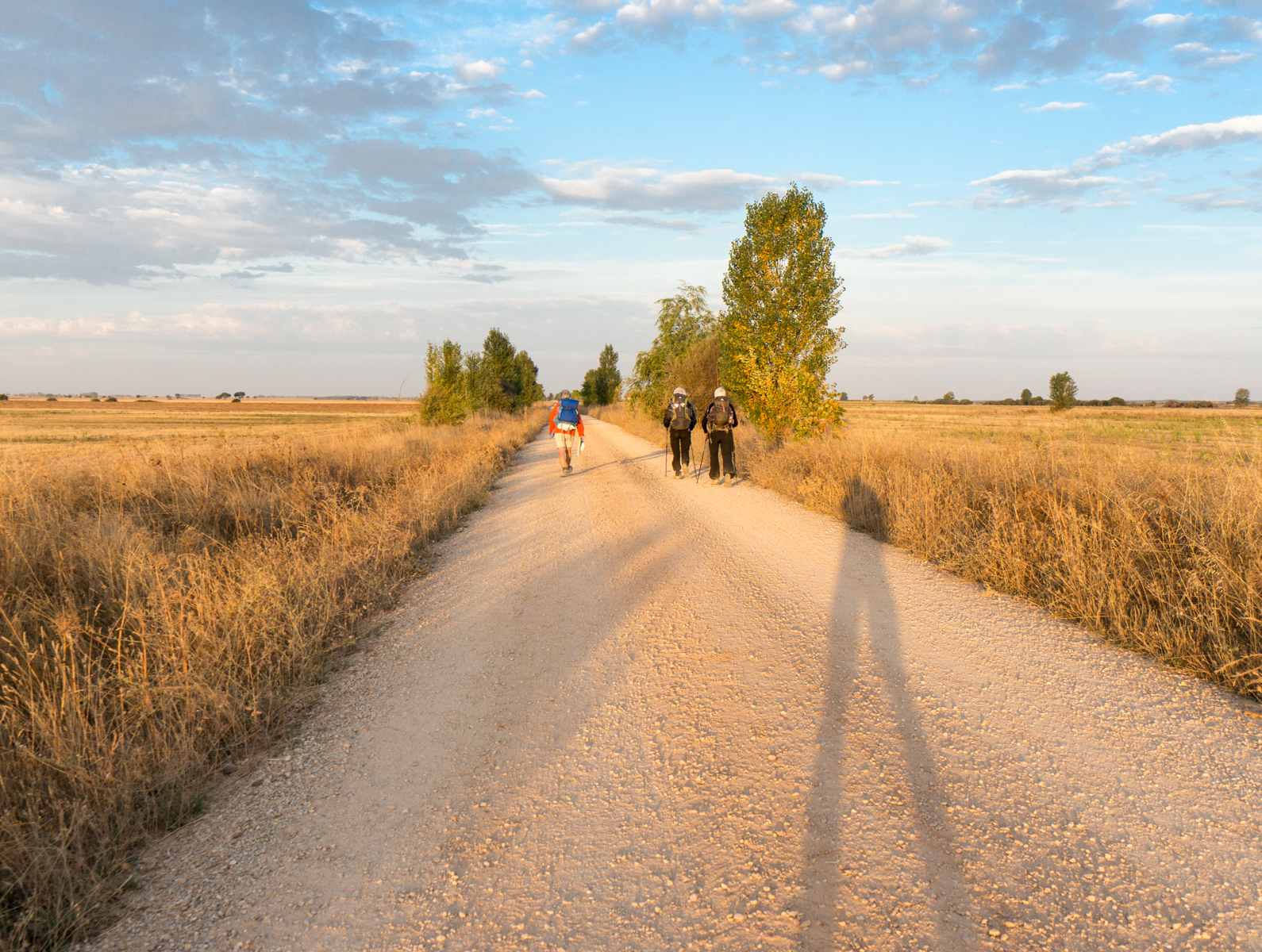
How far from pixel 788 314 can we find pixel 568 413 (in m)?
6.30

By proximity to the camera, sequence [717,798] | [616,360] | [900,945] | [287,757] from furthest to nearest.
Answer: [616,360]
[287,757]
[717,798]
[900,945]

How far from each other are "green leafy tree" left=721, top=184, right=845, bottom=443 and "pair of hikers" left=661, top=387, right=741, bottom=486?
1.86 meters

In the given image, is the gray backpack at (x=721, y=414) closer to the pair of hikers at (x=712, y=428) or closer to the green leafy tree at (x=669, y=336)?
the pair of hikers at (x=712, y=428)

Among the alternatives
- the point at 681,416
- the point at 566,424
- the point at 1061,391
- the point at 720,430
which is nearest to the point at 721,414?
the point at 720,430

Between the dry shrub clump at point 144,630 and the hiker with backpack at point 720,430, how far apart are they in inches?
247

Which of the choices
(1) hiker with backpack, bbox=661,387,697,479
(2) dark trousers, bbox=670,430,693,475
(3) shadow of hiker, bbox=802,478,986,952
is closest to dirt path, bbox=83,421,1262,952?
(3) shadow of hiker, bbox=802,478,986,952

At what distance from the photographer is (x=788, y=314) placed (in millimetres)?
15922

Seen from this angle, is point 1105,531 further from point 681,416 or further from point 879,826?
point 681,416

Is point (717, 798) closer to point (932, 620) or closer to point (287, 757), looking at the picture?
point (287, 757)

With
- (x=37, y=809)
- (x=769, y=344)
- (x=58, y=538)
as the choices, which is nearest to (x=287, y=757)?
(x=37, y=809)

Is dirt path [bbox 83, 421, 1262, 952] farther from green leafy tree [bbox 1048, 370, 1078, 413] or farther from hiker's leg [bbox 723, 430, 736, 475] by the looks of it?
green leafy tree [bbox 1048, 370, 1078, 413]

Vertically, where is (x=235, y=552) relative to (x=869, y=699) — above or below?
above

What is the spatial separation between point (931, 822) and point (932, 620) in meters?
2.90

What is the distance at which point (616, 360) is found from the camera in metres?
91.6
